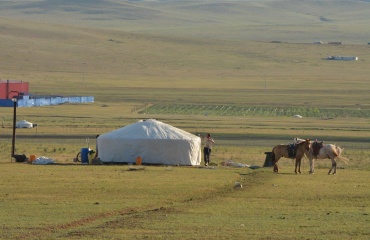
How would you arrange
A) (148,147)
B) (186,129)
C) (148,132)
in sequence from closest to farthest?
(148,147), (148,132), (186,129)

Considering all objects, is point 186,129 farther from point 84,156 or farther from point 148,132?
point 84,156

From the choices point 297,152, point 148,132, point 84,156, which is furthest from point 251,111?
point 297,152

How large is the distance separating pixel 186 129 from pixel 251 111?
21827 millimetres

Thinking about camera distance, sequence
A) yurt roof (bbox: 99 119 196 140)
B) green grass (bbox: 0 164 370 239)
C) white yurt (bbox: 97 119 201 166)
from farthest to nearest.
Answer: yurt roof (bbox: 99 119 196 140), white yurt (bbox: 97 119 201 166), green grass (bbox: 0 164 370 239)

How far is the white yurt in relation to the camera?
31875mm

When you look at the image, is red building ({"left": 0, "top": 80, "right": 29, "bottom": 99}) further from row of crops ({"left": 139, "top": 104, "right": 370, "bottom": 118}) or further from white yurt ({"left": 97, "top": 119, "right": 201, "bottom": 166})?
white yurt ({"left": 97, "top": 119, "right": 201, "bottom": 166})

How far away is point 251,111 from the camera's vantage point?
7131cm

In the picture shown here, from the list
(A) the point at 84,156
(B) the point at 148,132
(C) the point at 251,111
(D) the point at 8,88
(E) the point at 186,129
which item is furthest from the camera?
(D) the point at 8,88

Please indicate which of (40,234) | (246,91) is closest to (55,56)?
(246,91)

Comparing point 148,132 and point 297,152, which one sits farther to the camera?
point 148,132

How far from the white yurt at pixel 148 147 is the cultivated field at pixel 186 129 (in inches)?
47.6

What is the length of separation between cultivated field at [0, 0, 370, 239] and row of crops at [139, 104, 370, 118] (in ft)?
0.53

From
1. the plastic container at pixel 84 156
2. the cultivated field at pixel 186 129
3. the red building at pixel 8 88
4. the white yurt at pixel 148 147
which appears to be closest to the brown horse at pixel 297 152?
the cultivated field at pixel 186 129

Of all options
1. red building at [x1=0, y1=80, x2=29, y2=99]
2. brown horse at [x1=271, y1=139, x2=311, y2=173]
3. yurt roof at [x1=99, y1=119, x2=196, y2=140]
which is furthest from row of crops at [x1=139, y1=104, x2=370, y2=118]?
brown horse at [x1=271, y1=139, x2=311, y2=173]
